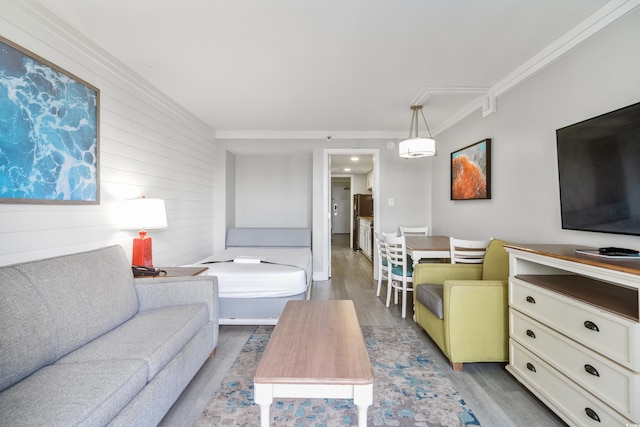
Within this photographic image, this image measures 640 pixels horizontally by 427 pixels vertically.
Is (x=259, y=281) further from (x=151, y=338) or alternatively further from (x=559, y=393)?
(x=559, y=393)

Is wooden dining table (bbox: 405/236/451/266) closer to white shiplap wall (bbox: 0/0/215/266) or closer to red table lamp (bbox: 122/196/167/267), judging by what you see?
red table lamp (bbox: 122/196/167/267)

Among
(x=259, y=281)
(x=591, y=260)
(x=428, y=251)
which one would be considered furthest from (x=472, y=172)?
(x=259, y=281)

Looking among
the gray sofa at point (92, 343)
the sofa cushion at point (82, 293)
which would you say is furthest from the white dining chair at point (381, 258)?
the sofa cushion at point (82, 293)

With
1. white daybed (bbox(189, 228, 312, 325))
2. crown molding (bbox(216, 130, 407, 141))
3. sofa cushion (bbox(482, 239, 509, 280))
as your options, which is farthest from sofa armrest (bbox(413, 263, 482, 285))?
crown molding (bbox(216, 130, 407, 141))

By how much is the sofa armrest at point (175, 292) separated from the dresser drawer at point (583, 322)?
2.16 metres

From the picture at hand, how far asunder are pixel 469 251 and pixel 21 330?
3311 mm

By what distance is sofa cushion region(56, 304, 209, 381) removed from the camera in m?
1.38

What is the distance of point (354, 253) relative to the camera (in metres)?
7.49

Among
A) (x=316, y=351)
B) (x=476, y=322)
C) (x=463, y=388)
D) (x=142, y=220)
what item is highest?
(x=142, y=220)

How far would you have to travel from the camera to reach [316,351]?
1414 millimetres

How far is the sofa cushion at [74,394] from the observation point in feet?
3.16

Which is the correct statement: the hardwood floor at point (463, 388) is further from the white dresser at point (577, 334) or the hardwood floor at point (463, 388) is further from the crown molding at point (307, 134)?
the crown molding at point (307, 134)

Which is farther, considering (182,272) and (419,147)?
(419,147)

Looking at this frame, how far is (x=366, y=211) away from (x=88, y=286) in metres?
6.86
